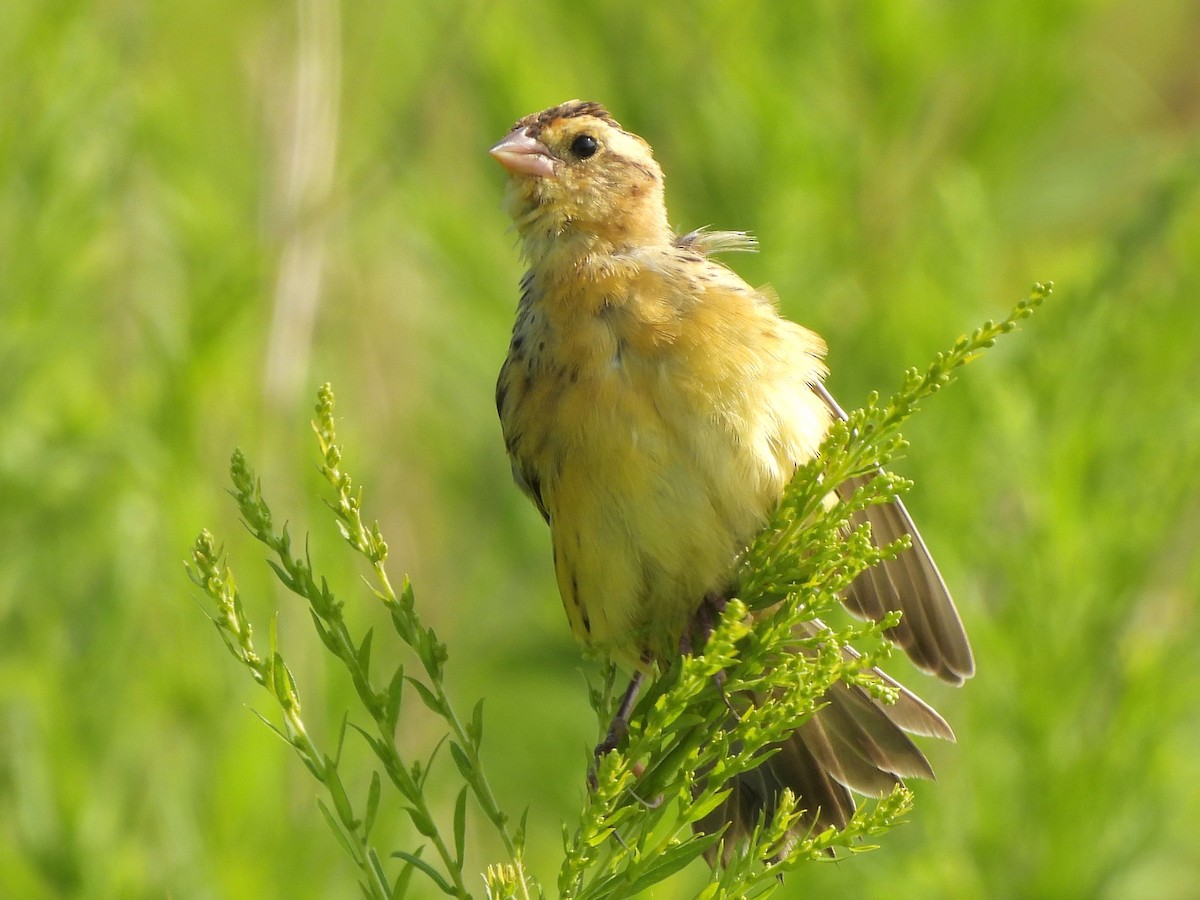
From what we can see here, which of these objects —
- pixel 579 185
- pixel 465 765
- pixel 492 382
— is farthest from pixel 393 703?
pixel 492 382

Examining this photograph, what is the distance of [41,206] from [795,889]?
2424 mm

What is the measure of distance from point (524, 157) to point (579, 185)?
13cm

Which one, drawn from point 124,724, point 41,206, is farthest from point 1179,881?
point 41,206

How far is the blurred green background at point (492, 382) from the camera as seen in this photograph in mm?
3670

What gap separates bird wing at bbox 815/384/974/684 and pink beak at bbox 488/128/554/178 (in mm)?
788

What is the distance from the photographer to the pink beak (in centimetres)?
332

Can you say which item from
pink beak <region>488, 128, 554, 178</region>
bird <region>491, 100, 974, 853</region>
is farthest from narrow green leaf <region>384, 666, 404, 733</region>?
pink beak <region>488, 128, 554, 178</region>

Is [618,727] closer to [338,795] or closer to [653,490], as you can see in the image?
[653,490]

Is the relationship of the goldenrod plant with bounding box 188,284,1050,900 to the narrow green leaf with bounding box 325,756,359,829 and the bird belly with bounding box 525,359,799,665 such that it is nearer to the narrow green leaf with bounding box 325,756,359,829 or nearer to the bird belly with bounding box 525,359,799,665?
the narrow green leaf with bounding box 325,756,359,829

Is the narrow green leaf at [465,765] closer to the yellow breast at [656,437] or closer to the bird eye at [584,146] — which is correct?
the yellow breast at [656,437]

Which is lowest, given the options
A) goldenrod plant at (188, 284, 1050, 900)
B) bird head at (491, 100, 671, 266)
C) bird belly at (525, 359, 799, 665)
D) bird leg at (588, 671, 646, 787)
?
goldenrod plant at (188, 284, 1050, 900)

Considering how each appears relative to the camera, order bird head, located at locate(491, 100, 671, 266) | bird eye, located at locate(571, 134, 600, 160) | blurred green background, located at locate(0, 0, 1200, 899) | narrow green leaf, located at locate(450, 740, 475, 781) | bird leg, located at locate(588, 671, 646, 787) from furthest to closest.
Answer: blurred green background, located at locate(0, 0, 1200, 899)
bird eye, located at locate(571, 134, 600, 160)
bird head, located at locate(491, 100, 671, 266)
bird leg, located at locate(588, 671, 646, 787)
narrow green leaf, located at locate(450, 740, 475, 781)

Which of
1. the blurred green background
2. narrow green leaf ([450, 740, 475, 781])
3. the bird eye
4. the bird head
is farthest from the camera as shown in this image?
the blurred green background

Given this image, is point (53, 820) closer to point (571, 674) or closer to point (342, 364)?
point (571, 674)
